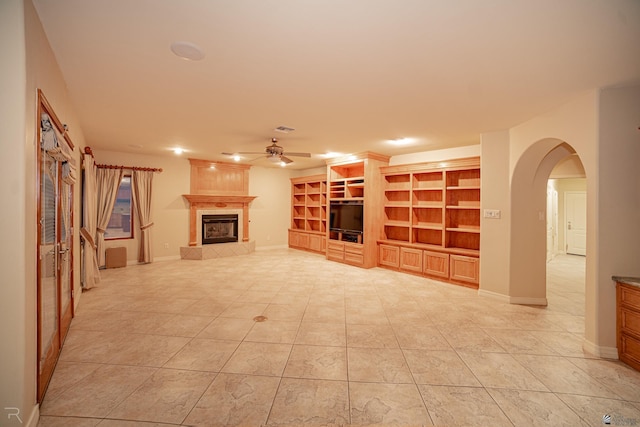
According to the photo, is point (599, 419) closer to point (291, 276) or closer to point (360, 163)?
point (291, 276)

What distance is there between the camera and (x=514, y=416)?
77.5 inches

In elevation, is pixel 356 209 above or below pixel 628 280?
above

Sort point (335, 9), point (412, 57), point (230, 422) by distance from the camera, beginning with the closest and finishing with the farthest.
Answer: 1. point (335, 9)
2. point (230, 422)
3. point (412, 57)

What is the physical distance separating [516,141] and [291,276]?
4549mm

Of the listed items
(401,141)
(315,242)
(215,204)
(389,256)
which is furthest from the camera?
(315,242)

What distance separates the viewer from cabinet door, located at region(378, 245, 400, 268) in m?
6.24

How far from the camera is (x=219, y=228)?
807 cm

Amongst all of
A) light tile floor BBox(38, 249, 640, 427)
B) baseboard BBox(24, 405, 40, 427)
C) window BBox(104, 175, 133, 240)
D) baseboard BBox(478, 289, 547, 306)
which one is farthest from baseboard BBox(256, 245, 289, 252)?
baseboard BBox(24, 405, 40, 427)

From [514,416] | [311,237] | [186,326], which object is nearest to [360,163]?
[311,237]

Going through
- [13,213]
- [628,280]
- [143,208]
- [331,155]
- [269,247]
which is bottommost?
[269,247]

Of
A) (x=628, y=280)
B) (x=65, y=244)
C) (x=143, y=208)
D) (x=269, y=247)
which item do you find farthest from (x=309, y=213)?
(x=628, y=280)

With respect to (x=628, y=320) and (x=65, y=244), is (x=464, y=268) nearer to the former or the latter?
(x=628, y=320)

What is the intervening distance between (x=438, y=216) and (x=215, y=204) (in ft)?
19.3

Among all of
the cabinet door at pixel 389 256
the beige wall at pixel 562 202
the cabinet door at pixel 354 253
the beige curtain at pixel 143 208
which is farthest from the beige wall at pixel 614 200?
the beige curtain at pixel 143 208
